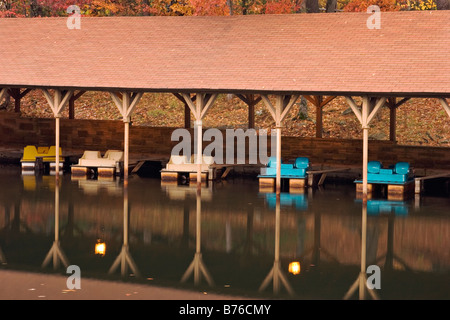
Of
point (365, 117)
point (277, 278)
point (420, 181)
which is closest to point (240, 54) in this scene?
point (365, 117)

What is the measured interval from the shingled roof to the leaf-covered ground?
703 centimetres

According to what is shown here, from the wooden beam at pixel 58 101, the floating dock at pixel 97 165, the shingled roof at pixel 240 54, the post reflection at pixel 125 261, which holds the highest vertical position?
the shingled roof at pixel 240 54

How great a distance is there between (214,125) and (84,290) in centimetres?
2298

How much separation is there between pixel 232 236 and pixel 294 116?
17712mm

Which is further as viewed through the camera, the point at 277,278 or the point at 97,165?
the point at 97,165

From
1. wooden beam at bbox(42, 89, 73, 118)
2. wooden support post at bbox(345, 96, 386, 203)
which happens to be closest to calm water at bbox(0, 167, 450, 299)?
wooden support post at bbox(345, 96, 386, 203)

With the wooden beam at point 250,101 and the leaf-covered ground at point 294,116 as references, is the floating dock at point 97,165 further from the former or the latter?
the leaf-covered ground at point 294,116

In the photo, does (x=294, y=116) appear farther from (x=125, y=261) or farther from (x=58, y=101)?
(x=125, y=261)

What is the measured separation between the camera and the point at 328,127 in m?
35.2

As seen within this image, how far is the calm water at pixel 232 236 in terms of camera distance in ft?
50.3

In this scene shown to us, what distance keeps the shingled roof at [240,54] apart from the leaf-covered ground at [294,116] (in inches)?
277

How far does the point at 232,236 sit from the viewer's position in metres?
19.3

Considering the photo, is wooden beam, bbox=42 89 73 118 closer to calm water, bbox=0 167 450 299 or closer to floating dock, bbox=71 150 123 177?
calm water, bbox=0 167 450 299

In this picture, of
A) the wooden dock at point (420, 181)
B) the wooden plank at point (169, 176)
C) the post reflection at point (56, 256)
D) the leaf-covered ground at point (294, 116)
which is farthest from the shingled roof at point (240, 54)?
the post reflection at point (56, 256)
